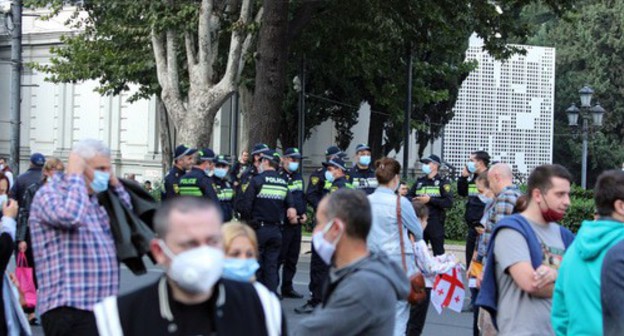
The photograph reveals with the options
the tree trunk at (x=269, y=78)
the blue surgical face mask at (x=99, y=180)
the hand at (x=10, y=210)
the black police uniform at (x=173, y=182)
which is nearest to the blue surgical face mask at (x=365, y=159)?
the black police uniform at (x=173, y=182)

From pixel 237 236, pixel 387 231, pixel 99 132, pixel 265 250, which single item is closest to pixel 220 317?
pixel 237 236

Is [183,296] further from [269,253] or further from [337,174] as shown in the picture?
[337,174]

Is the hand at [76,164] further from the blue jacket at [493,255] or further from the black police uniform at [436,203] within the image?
the black police uniform at [436,203]

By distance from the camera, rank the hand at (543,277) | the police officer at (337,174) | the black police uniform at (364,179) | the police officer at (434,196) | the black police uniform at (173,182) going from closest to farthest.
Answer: the hand at (543,277)
the black police uniform at (173,182)
the police officer at (337,174)
the black police uniform at (364,179)
the police officer at (434,196)

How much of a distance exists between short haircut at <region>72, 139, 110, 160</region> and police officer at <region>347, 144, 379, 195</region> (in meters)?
8.44

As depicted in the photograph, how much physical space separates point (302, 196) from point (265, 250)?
1.90 m

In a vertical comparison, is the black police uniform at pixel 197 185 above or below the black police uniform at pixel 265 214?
above

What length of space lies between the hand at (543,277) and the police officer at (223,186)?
10047 millimetres

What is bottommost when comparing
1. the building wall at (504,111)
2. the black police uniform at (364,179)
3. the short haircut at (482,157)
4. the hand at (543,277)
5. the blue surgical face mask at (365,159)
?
the hand at (543,277)

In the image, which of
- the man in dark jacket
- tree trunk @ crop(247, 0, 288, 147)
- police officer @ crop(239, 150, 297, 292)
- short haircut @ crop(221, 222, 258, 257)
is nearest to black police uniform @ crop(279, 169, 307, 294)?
police officer @ crop(239, 150, 297, 292)

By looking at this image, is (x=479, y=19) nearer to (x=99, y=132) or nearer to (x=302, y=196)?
(x=302, y=196)

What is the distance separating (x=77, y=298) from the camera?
6.72 meters

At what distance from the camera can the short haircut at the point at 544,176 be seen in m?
6.40

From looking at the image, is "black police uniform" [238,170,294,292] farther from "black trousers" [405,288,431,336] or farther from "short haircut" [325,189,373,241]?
"short haircut" [325,189,373,241]
